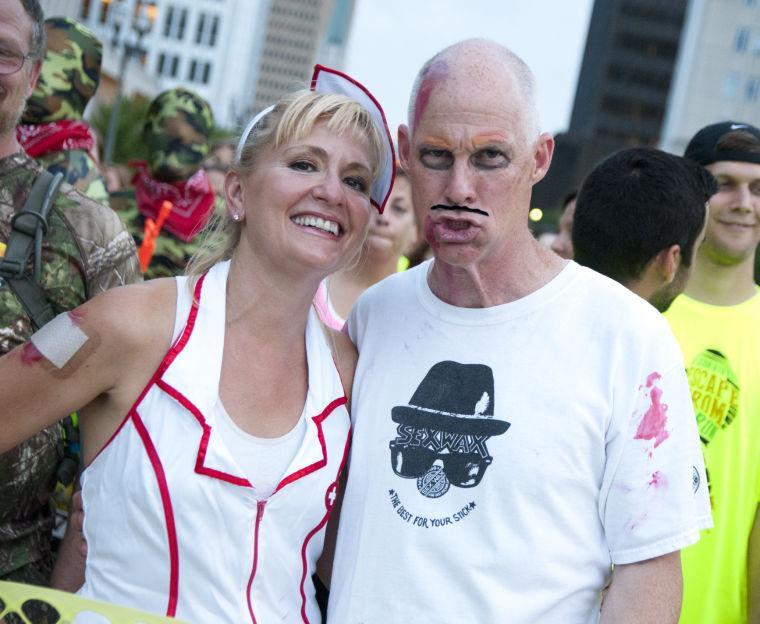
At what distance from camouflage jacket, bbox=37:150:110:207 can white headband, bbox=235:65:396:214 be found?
6.38ft

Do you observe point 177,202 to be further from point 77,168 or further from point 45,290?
point 45,290

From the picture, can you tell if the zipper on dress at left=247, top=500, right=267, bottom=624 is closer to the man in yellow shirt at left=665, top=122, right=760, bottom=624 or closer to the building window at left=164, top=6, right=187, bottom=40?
the man in yellow shirt at left=665, top=122, right=760, bottom=624

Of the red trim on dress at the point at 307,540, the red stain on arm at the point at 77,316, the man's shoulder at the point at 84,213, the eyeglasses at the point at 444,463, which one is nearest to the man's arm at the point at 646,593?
the eyeglasses at the point at 444,463

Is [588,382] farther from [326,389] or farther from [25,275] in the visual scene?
[25,275]

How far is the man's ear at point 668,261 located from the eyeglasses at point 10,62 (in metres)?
2.15

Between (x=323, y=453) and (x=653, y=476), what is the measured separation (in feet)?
2.76

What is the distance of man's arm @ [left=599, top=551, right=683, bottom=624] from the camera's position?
7.61 ft

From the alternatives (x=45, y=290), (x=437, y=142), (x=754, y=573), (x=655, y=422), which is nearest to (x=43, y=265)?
(x=45, y=290)

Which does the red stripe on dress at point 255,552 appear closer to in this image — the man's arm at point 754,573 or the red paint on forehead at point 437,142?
the red paint on forehead at point 437,142

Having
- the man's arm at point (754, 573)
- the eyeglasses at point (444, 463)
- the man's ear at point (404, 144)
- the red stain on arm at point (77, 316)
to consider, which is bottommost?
the man's arm at point (754, 573)

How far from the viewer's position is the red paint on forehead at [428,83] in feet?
8.86

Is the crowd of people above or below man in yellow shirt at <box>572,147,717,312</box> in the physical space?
below

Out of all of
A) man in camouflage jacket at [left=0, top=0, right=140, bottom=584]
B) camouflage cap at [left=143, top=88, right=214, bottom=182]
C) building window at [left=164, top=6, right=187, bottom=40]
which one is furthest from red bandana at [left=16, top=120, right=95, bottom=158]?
building window at [left=164, top=6, right=187, bottom=40]

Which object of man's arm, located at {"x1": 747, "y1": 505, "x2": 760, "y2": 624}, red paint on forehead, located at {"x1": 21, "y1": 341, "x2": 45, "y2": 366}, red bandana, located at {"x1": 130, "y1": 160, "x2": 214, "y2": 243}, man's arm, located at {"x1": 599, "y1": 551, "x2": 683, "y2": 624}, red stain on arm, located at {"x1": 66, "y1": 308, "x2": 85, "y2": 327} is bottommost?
A: man's arm, located at {"x1": 747, "y1": 505, "x2": 760, "y2": 624}
